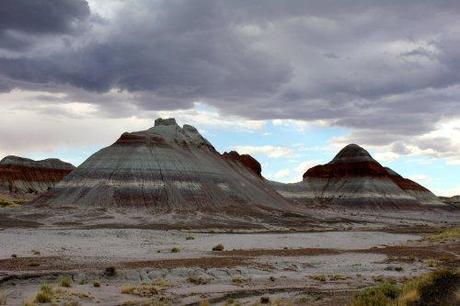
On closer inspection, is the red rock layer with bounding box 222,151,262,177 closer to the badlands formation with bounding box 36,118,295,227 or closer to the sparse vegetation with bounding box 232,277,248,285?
the badlands formation with bounding box 36,118,295,227

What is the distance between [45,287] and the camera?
2406cm

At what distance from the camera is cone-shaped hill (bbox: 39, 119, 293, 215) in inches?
4407

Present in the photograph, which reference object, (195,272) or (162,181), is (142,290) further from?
(162,181)

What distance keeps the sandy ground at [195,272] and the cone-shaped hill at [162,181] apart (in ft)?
Result: 194

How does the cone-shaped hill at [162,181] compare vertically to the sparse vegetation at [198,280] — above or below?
above

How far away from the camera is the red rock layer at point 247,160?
524 feet

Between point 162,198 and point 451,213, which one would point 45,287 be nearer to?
point 162,198

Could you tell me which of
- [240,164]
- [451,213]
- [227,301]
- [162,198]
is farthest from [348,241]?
[451,213]

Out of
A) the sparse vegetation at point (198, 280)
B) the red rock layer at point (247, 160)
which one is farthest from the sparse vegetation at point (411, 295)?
the red rock layer at point (247, 160)

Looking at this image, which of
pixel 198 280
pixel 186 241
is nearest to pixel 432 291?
pixel 198 280

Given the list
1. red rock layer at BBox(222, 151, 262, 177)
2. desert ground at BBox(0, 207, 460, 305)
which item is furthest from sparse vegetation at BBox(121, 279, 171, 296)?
red rock layer at BBox(222, 151, 262, 177)

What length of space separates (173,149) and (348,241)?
2824 inches

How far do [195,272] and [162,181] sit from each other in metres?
88.5

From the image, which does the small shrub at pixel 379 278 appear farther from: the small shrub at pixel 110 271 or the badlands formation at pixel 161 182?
the badlands formation at pixel 161 182
